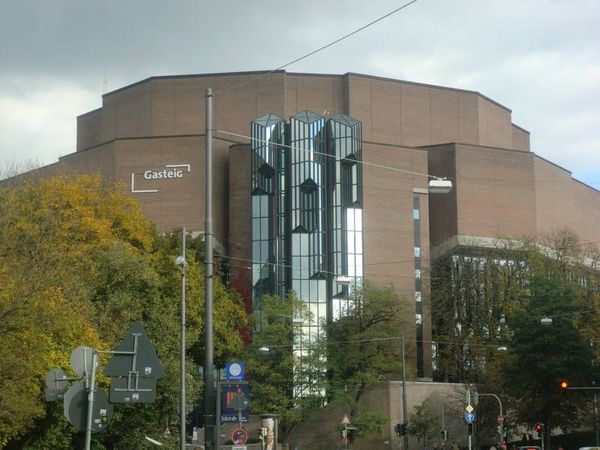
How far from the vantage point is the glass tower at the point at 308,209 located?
7531cm

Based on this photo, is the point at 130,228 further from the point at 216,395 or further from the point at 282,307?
the point at 216,395

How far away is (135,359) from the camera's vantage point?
15.3 m

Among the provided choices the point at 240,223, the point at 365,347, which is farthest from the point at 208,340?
the point at 240,223

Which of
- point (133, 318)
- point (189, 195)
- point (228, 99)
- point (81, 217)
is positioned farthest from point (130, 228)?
point (228, 99)

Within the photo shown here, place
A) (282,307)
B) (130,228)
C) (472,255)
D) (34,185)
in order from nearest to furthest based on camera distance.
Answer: (34,185), (130,228), (282,307), (472,255)

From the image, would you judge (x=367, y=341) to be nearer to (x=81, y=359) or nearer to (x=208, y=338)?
(x=208, y=338)

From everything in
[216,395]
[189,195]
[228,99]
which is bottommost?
[216,395]

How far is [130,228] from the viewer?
179ft

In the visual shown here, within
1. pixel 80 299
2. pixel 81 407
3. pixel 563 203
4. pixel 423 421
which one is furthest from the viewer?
pixel 563 203

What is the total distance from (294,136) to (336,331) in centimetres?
1709

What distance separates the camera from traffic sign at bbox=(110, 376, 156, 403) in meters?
15.1

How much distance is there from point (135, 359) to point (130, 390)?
0.46 m

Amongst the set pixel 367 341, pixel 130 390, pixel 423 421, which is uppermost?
pixel 367 341

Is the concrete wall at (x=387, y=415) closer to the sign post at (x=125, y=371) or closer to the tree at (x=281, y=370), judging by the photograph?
the tree at (x=281, y=370)
